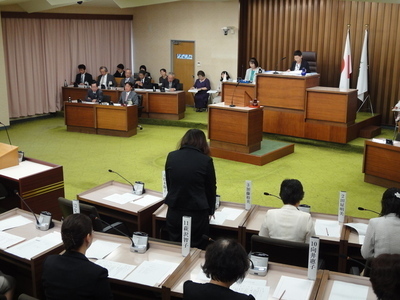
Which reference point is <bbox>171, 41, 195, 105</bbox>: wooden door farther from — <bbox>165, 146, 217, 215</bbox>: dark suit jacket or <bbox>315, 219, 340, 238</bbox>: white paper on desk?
<bbox>165, 146, 217, 215</bbox>: dark suit jacket

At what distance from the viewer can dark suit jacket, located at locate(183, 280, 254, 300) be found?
241 centimetres

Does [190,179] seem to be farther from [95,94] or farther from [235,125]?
[95,94]

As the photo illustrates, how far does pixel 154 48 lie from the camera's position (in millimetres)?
14117

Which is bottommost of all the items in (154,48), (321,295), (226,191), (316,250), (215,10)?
(226,191)

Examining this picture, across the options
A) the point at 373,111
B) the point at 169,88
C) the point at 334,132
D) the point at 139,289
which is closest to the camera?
the point at 139,289

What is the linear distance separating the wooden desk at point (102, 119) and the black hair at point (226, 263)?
8.09 metres

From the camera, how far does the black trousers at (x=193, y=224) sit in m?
3.99

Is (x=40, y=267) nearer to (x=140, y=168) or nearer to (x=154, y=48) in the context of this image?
(x=140, y=168)

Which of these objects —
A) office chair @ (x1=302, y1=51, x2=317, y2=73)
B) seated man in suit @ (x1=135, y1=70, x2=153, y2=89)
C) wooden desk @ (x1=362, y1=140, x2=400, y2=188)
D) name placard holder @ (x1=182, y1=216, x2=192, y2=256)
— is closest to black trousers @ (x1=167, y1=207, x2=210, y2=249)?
name placard holder @ (x1=182, y1=216, x2=192, y2=256)

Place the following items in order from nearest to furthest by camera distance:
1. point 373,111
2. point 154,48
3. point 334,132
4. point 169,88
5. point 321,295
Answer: point 321,295 → point 334,132 → point 373,111 → point 169,88 → point 154,48

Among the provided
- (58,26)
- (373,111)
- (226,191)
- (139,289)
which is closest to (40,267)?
(139,289)

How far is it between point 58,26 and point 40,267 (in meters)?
10.2

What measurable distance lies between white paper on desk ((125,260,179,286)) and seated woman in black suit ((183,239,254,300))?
76cm

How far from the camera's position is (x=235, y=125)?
8445mm
